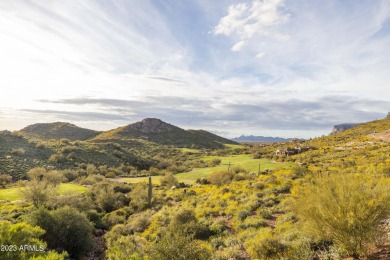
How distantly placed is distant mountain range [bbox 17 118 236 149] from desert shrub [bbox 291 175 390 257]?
105 meters

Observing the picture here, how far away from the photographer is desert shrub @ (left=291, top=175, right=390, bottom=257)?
7742 mm

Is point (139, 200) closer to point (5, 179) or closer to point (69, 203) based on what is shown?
point (69, 203)

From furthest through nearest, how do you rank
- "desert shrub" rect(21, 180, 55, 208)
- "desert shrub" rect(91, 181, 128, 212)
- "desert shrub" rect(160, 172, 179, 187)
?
"desert shrub" rect(160, 172, 179, 187)
"desert shrub" rect(91, 181, 128, 212)
"desert shrub" rect(21, 180, 55, 208)

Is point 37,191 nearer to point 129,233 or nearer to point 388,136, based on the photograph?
point 129,233

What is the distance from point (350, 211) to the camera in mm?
7793

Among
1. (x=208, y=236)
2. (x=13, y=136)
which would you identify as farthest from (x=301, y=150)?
(x=13, y=136)

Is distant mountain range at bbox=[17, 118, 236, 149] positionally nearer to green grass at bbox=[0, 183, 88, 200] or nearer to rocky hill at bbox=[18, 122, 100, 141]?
rocky hill at bbox=[18, 122, 100, 141]

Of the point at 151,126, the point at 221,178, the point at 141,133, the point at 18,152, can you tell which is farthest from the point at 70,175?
the point at 151,126

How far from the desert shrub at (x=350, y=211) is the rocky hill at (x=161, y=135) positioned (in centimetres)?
10365

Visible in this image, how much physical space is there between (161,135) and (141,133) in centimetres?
1082

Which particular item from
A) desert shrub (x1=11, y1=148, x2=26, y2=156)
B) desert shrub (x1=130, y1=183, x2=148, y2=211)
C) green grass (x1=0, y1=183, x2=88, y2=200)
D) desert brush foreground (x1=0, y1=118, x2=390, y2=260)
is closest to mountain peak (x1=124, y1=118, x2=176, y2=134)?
desert shrub (x1=11, y1=148, x2=26, y2=156)

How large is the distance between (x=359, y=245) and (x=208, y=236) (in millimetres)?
8791

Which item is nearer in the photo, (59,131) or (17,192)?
(17,192)

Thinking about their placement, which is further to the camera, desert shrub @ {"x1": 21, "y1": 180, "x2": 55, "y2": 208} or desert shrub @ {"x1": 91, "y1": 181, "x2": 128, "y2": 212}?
desert shrub @ {"x1": 91, "y1": 181, "x2": 128, "y2": 212}
